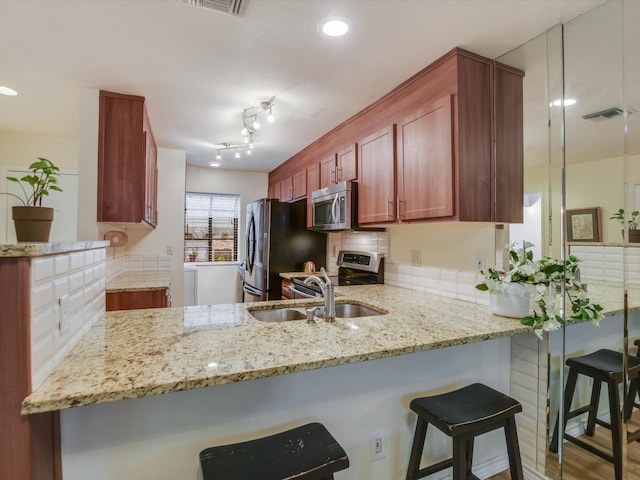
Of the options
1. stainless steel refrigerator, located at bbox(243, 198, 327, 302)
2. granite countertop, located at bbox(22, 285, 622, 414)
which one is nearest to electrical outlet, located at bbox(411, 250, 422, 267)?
granite countertop, located at bbox(22, 285, 622, 414)

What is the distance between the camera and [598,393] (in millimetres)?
1770

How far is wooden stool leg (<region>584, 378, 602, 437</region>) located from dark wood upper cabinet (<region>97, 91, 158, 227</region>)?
3.05 m

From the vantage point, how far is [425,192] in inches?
Answer: 78.5

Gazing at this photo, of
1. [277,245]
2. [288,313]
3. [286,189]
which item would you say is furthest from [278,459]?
[286,189]

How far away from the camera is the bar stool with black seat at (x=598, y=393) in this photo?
1.60 metres

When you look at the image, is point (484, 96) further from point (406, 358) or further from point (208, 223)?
point (208, 223)

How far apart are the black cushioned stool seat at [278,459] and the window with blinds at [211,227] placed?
161 inches

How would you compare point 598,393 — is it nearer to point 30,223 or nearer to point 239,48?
A: point 239,48

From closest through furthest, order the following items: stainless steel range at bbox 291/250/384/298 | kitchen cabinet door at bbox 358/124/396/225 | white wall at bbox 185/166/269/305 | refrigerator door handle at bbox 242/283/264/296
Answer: kitchen cabinet door at bbox 358/124/396/225 → stainless steel range at bbox 291/250/384/298 → refrigerator door handle at bbox 242/283/264/296 → white wall at bbox 185/166/269/305

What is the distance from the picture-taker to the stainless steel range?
284cm

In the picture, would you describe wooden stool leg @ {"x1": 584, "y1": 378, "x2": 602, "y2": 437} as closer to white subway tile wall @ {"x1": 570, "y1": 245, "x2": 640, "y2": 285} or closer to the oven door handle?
white subway tile wall @ {"x1": 570, "y1": 245, "x2": 640, "y2": 285}

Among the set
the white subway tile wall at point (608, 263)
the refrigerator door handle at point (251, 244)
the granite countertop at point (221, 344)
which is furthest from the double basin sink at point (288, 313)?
the refrigerator door handle at point (251, 244)

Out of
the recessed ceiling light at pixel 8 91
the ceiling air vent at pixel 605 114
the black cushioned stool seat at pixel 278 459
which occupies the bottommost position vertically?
the black cushioned stool seat at pixel 278 459

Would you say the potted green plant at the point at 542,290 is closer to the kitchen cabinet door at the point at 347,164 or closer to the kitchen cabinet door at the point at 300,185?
the kitchen cabinet door at the point at 347,164
